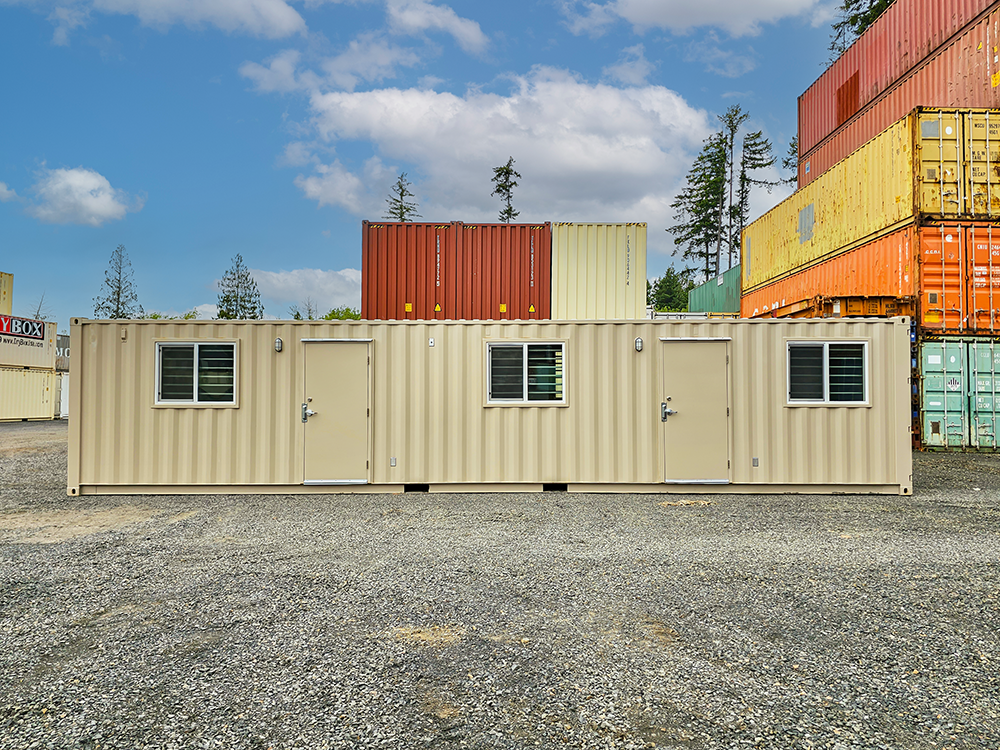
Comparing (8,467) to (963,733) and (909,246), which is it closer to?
(963,733)

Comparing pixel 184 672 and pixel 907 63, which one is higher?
pixel 907 63

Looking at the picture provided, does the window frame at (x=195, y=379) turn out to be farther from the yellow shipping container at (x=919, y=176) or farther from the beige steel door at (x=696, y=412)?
the yellow shipping container at (x=919, y=176)

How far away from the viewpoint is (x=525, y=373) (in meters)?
8.28

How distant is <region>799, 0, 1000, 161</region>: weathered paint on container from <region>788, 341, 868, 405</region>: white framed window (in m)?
9.67

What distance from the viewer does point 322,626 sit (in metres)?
3.59

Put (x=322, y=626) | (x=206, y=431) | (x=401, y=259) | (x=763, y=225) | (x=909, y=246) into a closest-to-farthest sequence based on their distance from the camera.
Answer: (x=322, y=626) → (x=206, y=431) → (x=401, y=259) → (x=909, y=246) → (x=763, y=225)

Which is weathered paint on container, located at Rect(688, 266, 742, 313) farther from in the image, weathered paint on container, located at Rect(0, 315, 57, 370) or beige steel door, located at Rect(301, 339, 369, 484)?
weathered paint on container, located at Rect(0, 315, 57, 370)

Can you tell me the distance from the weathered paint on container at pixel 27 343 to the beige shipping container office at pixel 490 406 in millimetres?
19963

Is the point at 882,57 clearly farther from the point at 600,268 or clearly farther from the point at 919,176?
the point at 600,268

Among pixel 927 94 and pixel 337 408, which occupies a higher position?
pixel 927 94

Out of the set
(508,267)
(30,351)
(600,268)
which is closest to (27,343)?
(30,351)

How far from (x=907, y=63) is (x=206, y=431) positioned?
18322 mm

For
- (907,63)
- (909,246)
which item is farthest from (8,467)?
(907,63)

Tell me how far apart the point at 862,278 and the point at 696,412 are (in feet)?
25.4
